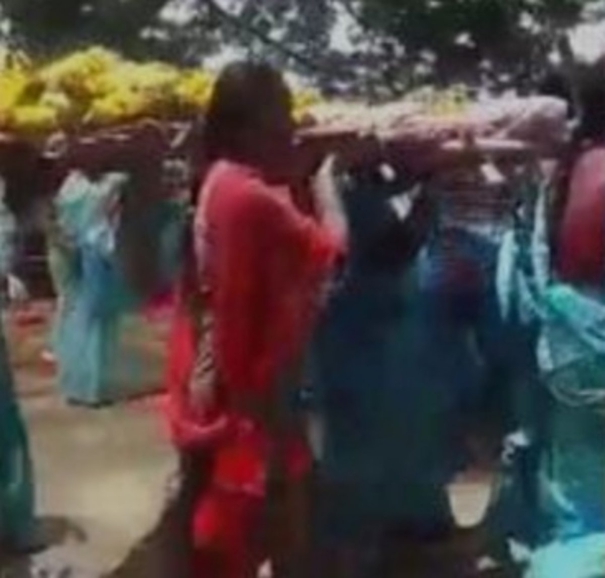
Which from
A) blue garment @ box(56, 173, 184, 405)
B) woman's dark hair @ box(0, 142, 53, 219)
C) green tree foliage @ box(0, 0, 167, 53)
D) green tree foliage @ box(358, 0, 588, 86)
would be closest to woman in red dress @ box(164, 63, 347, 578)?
woman's dark hair @ box(0, 142, 53, 219)

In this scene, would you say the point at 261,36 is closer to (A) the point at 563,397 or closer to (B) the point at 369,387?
(B) the point at 369,387

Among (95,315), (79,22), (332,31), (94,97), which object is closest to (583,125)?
(94,97)

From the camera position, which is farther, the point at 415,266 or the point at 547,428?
the point at 415,266

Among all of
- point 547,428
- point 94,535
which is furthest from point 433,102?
point 94,535

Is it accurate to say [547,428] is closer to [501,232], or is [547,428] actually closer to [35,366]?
[501,232]

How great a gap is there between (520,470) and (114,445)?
3.11m

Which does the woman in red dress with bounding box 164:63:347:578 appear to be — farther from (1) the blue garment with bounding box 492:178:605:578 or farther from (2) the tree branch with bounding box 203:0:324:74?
(2) the tree branch with bounding box 203:0:324:74

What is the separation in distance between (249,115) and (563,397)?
888 mm

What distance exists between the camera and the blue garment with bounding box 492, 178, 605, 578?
12.7ft

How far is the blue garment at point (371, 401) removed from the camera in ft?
14.5

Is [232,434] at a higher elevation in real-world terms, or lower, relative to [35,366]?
higher

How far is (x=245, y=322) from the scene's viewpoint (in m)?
3.71

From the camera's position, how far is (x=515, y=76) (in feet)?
17.6

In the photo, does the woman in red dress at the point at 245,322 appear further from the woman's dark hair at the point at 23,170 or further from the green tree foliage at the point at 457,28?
the green tree foliage at the point at 457,28
